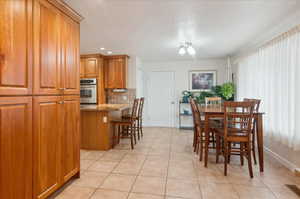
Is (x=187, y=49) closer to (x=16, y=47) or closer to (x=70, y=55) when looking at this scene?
(x=70, y=55)

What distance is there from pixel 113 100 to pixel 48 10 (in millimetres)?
3706

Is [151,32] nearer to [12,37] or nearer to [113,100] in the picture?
[12,37]

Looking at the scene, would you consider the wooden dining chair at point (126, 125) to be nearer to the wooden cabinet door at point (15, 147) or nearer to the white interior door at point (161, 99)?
the white interior door at point (161, 99)

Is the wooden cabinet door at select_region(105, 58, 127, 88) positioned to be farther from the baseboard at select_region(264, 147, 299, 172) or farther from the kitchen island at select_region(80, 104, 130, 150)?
the baseboard at select_region(264, 147, 299, 172)

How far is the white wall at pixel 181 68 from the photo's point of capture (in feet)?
18.2

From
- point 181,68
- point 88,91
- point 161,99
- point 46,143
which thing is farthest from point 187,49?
point 46,143

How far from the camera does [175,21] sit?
101 inches

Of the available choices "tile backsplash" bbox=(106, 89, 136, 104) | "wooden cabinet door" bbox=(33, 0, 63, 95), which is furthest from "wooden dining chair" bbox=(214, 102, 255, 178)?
"tile backsplash" bbox=(106, 89, 136, 104)

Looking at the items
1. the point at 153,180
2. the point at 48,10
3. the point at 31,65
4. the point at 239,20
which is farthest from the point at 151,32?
the point at 153,180

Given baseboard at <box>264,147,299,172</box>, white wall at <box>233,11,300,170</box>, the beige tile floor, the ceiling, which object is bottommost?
the beige tile floor

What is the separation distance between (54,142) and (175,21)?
7.60ft

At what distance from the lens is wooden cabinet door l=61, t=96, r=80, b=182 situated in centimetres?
196

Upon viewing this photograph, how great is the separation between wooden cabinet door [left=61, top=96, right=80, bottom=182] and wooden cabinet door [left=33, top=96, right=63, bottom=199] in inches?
3.5

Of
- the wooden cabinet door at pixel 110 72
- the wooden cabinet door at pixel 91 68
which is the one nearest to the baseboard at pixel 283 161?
the wooden cabinet door at pixel 110 72
